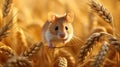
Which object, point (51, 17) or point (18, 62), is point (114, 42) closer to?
point (51, 17)

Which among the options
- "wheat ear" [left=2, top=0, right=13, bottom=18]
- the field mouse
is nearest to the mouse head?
the field mouse

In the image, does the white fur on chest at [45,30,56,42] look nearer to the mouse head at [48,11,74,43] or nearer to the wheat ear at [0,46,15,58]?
the mouse head at [48,11,74,43]

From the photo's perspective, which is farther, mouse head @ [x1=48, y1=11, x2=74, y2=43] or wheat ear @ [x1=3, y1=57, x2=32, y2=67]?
mouse head @ [x1=48, y1=11, x2=74, y2=43]

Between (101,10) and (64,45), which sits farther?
(64,45)

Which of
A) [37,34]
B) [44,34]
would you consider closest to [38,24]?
[37,34]

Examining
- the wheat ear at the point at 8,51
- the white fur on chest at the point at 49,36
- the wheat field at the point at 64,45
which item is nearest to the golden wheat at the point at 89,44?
the wheat field at the point at 64,45

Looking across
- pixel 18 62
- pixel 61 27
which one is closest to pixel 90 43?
pixel 61 27

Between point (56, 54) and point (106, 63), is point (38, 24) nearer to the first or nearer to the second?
point (56, 54)
